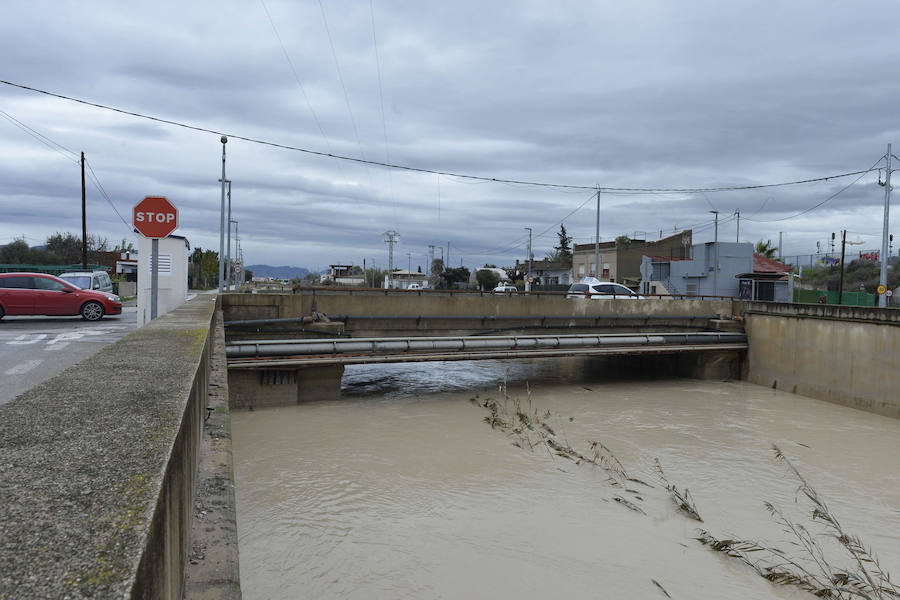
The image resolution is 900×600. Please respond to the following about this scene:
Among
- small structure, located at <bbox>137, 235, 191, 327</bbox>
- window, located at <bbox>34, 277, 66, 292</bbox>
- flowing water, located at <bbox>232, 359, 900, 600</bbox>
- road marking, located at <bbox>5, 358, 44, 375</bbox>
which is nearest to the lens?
flowing water, located at <bbox>232, 359, 900, 600</bbox>

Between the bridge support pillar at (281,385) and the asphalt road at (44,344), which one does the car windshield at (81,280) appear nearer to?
the asphalt road at (44,344)

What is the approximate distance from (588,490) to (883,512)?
15.8ft

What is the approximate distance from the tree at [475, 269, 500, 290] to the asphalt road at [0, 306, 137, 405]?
74.5 meters

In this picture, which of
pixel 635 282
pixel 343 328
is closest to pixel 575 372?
pixel 343 328

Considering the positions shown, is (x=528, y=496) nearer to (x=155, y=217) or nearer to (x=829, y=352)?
(x=155, y=217)

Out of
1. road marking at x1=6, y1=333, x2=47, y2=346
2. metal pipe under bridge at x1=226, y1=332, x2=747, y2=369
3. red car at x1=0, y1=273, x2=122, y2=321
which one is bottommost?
metal pipe under bridge at x1=226, y1=332, x2=747, y2=369

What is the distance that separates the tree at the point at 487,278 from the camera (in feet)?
309

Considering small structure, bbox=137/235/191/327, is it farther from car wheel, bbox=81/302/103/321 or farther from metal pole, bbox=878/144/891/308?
metal pole, bbox=878/144/891/308

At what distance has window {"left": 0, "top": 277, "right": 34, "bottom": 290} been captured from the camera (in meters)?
18.6

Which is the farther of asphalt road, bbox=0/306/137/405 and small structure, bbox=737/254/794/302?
small structure, bbox=737/254/794/302

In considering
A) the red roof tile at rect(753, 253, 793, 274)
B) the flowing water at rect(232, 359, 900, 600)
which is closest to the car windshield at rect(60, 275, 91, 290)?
the flowing water at rect(232, 359, 900, 600)

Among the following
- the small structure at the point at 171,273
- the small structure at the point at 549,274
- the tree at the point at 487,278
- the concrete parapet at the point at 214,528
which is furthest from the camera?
the tree at the point at 487,278

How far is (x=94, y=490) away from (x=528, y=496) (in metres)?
8.80

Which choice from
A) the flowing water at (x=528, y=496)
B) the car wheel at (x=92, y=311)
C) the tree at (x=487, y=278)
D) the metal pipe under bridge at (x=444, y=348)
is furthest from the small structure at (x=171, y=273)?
the tree at (x=487, y=278)
